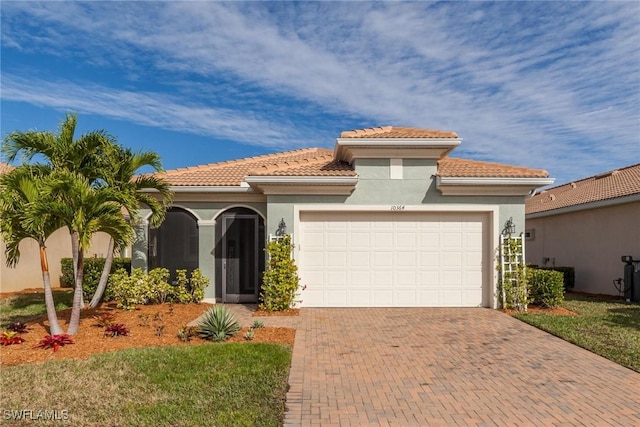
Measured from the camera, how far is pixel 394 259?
1223 centimetres

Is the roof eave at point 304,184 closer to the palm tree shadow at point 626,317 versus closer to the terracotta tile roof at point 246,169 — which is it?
the terracotta tile roof at point 246,169

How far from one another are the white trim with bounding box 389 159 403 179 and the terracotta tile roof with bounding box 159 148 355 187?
1130 millimetres

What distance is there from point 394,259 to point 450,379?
19.9ft

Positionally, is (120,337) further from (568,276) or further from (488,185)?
(568,276)

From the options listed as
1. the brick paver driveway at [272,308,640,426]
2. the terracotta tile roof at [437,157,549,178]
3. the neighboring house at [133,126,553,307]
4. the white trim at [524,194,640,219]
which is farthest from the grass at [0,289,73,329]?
the white trim at [524,194,640,219]

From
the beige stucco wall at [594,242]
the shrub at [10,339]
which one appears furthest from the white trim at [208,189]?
the beige stucco wall at [594,242]

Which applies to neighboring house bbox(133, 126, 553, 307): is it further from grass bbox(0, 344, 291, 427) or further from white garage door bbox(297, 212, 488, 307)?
grass bbox(0, 344, 291, 427)

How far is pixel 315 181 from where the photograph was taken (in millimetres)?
11695

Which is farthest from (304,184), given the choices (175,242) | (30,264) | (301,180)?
(30,264)

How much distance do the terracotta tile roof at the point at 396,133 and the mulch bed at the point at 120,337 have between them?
231 inches

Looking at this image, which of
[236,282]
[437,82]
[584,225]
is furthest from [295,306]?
[584,225]

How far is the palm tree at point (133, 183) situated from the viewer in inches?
421

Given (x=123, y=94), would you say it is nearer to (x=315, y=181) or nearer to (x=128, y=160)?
(x=128, y=160)

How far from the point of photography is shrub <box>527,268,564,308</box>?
38.8 feet
